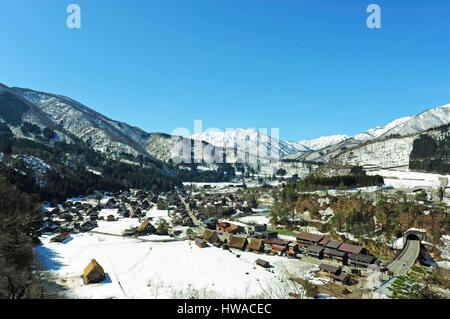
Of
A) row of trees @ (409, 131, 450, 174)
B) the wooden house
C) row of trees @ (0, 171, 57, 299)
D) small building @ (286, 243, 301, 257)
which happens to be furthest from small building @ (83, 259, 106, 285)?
row of trees @ (409, 131, 450, 174)

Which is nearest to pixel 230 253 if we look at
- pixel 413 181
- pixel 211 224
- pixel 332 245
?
pixel 332 245

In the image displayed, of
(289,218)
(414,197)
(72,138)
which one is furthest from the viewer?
(72,138)

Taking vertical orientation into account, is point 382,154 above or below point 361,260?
above

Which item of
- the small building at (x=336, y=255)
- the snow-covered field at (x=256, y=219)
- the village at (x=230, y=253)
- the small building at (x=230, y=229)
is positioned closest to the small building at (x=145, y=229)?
the village at (x=230, y=253)

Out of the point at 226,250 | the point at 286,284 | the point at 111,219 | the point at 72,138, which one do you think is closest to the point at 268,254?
the point at 226,250

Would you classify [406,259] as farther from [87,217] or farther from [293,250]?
[87,217]
